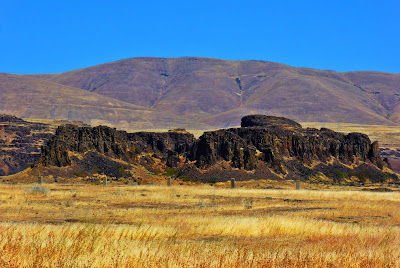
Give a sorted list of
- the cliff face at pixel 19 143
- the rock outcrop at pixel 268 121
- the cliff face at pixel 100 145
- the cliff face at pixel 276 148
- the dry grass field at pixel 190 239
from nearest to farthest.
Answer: the dry grass field at pixel 190 239 → the cliff face at pixel 100 145 → the cliff face at pixel 276 148 → the cliff face at pixel 19 143 → the rock outcrop at pixel 268 121

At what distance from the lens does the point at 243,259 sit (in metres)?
10.2

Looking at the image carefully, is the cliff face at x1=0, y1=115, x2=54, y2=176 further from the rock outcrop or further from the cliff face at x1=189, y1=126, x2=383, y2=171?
the rock outcrop

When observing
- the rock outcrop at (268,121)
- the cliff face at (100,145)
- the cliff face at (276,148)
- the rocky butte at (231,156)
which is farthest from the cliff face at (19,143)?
the rock outcrop at (268,121)

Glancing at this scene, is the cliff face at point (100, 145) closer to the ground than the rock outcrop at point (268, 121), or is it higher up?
closer to the ground

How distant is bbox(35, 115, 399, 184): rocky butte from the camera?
58.0m

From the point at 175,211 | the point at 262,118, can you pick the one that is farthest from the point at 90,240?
the point at 262,118

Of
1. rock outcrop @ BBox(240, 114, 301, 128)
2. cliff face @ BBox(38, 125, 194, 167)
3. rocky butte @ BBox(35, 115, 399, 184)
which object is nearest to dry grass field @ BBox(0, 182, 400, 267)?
cliff face @ BBox(38, 125, 194, 167)

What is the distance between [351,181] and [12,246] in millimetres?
59637

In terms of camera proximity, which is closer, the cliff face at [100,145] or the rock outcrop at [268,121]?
the cliff face at [100,145]

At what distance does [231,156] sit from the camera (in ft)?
198

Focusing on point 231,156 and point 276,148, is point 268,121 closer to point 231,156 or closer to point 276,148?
point 276,148

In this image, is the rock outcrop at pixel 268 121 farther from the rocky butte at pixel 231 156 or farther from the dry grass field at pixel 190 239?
the dry grass field at pixel 190 239

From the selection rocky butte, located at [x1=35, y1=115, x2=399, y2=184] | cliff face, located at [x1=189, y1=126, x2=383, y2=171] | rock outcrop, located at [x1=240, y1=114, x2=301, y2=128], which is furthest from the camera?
rock outcrop, located at [x1=240, y1=114, x2=301, y2=128]

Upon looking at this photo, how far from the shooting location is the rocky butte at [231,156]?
190ft
